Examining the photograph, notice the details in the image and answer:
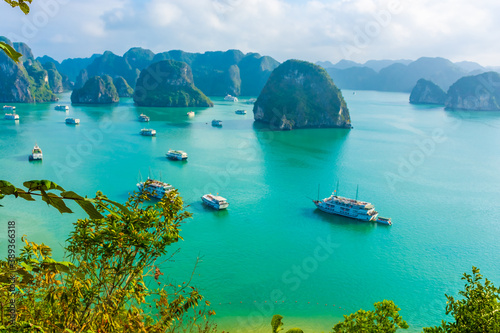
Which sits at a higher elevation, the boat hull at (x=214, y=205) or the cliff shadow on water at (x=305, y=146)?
the cliff shadow on water at (x=305, y=146)

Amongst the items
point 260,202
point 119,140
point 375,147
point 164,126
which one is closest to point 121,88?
point 164,126

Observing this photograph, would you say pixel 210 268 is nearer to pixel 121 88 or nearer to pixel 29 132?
pixel 29 132

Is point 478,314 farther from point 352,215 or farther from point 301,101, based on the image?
point 301,101


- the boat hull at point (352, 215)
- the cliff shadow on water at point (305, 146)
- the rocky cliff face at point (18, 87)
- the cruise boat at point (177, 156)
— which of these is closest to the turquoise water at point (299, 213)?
the cliff shadow on water at point (305, 146)

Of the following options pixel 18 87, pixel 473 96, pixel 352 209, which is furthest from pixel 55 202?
pixel 473 96

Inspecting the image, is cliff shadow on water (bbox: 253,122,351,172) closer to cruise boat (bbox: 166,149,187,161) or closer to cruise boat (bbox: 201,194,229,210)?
cruise boat (bbox: 166,149,187,161)

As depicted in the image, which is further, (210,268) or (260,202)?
(260,202)

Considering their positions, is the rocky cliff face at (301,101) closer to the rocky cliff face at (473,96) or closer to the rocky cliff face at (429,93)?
the rocky cliff face at (473,96)
